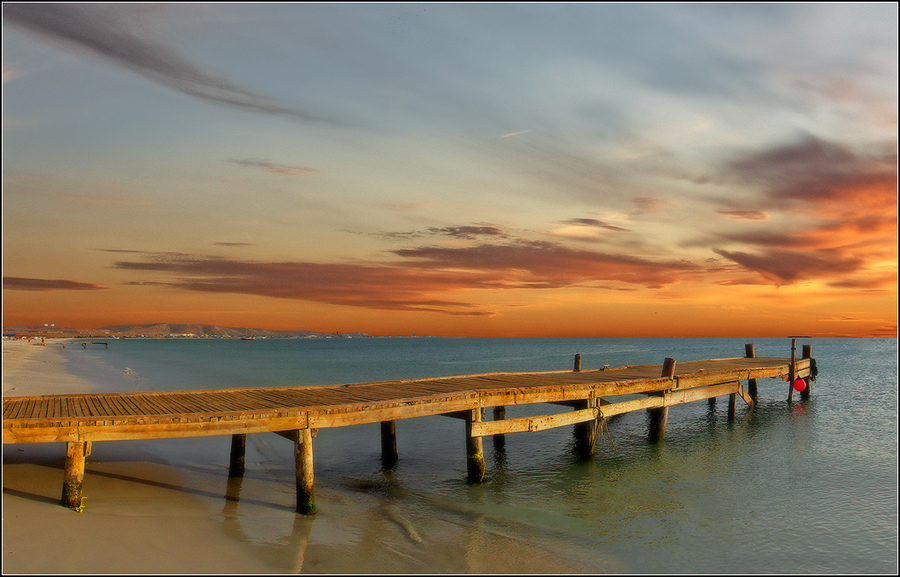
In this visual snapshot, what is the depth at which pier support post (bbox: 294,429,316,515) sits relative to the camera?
10.5 meters

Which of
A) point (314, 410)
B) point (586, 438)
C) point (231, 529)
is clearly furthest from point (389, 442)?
Result: point (231, 529)

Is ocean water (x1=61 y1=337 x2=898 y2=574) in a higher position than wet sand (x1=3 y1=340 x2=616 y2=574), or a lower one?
lower

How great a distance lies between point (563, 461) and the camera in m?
15.6

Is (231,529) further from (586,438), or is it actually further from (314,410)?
(586,438)

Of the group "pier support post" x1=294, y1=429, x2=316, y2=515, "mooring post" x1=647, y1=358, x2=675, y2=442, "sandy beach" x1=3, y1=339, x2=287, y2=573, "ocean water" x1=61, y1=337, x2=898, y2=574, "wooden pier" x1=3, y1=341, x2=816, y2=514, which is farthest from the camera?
"mooring post" x1=647, y1=358, x2=675, y2=442

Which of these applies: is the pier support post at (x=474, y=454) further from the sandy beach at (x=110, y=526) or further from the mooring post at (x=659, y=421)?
the mooring post at (x=659, y=421)

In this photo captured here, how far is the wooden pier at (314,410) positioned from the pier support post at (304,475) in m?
0.02

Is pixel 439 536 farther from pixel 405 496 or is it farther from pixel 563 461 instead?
pixel 563 461

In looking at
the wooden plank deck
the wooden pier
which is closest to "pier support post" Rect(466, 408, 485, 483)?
the wooden pier

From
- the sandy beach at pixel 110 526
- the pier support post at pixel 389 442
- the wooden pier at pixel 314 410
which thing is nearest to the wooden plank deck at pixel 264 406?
the wooden pier at pixel 314 410

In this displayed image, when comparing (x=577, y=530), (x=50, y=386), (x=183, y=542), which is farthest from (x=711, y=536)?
(x=50, y=386)

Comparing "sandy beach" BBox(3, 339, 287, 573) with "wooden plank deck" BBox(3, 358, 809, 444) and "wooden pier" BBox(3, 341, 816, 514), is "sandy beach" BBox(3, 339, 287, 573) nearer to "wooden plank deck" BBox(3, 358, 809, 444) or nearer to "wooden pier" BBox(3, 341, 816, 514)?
"wooden pier" BBox(3, 341, 816, 514)

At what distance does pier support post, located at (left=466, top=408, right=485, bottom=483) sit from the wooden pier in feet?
0.07

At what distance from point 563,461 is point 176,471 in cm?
956
